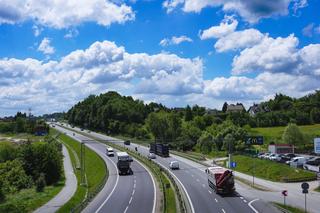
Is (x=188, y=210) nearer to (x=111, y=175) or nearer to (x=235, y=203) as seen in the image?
(x=235, y=203)

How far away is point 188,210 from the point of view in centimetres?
3834

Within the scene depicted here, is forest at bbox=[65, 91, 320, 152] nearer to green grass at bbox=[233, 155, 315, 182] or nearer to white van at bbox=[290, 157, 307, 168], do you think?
green grass at bbox=[233, 155, 315, 182]

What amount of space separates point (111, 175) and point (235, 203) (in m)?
34.5

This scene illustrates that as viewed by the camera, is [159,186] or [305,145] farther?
[305,145]

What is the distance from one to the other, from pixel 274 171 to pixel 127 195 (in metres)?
23.6

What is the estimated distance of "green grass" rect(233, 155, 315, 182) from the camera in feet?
193

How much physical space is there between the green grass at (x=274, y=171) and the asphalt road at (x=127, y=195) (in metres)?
16.1

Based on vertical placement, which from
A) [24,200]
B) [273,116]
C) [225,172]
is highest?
[273,116]

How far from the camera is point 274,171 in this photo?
2480 inches

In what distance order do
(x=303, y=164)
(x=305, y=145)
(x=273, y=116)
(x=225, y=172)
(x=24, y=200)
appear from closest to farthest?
(x=225, y=172) → (x=24, y=200) → (x=303, y=164) → (x=305, y=145) → (x=273, y=116)

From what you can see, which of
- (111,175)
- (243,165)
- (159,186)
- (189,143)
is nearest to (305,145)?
(189,143)

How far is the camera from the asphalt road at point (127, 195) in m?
41.7

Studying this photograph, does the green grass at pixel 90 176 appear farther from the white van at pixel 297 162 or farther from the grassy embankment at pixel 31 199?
the white van at pixel 297 162

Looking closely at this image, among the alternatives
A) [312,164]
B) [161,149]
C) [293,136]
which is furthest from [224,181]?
[293,136]
